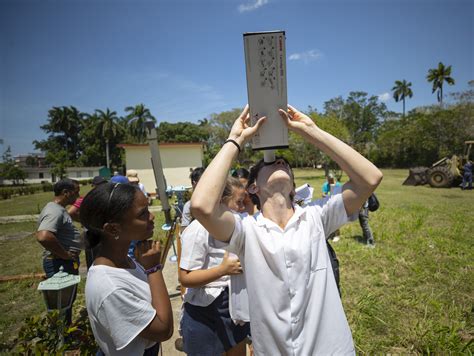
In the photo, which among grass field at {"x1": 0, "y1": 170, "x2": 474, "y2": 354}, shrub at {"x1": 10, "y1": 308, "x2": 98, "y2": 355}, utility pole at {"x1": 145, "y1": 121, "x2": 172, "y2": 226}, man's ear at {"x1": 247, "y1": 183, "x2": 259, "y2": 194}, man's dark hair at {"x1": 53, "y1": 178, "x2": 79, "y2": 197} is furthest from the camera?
man's dark hair at {"x1": 53, "y1": 178, "x2": 79, "y2": 197}

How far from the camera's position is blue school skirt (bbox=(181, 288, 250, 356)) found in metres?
2.09

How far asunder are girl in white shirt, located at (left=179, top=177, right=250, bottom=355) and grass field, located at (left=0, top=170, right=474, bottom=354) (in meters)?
2.09

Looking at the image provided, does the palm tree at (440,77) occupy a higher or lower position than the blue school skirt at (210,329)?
higher

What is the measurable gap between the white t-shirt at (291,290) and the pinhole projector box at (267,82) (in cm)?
50

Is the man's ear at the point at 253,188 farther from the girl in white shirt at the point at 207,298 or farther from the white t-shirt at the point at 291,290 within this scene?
the girl in white shirt at the point at 207,298

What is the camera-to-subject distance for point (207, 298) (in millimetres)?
2176

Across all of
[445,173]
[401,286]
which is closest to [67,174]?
[445,173]

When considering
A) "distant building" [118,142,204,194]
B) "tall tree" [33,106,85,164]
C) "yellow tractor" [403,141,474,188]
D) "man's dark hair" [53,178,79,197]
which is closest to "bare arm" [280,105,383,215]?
"man's dark hair" [53,178,79,197]

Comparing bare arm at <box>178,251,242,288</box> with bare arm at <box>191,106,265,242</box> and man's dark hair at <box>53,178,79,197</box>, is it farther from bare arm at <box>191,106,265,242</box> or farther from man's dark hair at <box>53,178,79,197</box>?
man's dark hair at <box>53,178,79,197</box>

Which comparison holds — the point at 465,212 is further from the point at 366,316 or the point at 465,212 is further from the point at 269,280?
the point at 269,280

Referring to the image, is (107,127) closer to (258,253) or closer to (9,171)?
(9,171)

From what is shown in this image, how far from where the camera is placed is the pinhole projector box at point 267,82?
143 centimetres

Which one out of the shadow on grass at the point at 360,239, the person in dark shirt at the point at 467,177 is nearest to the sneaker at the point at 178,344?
the shadow on grass at the point at 360,239

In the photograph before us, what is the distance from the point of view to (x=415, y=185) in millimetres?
20125
